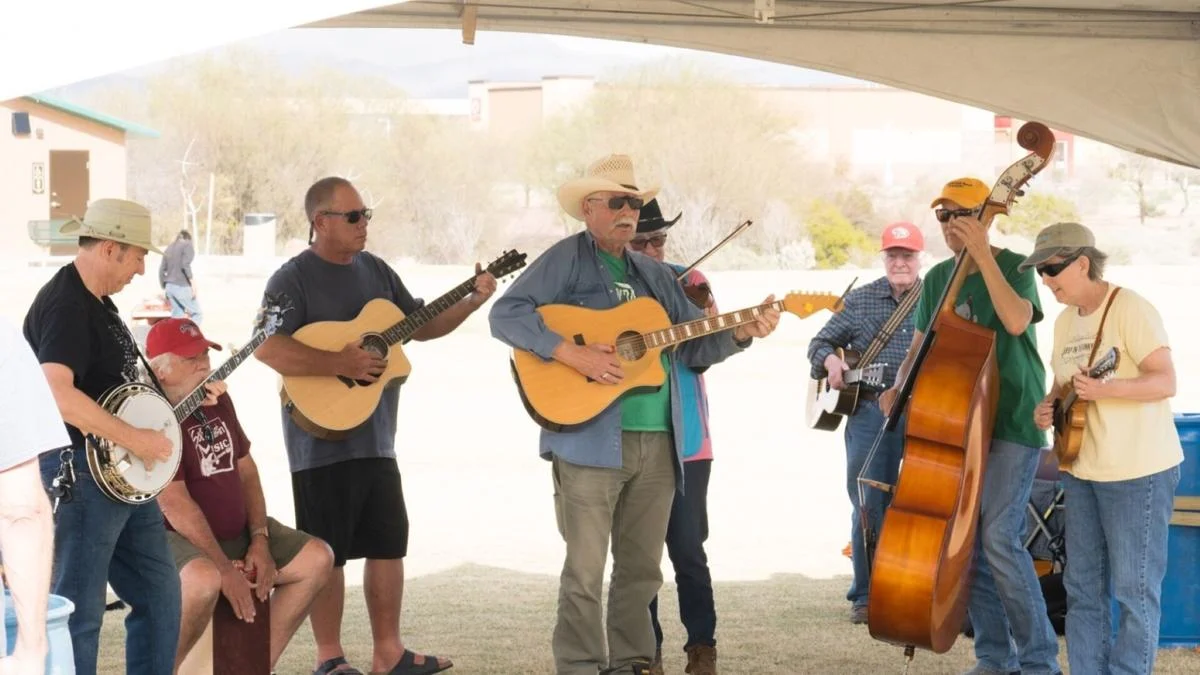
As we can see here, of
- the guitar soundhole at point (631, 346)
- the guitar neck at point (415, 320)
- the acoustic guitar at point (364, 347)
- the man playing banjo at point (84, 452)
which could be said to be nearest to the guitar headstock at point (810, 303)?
the guitar soundhole at point (631, 346)

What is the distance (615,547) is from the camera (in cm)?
608

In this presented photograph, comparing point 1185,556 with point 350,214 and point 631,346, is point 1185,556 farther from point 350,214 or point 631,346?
point 350,214

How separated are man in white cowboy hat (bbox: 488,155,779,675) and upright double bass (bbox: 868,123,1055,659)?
0.66 m

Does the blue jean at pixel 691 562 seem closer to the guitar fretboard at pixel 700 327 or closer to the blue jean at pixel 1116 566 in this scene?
the guitar fretboard at pixel 700 327

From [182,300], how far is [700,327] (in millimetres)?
20613

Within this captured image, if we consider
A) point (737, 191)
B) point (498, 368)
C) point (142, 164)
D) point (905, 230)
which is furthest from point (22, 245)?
point (905, 230)

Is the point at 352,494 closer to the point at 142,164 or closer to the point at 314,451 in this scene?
the point at 314,451

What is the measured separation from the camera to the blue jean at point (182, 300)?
82.7 ft

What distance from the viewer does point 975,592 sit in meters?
6.21

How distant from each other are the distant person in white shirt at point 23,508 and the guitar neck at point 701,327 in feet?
9.22

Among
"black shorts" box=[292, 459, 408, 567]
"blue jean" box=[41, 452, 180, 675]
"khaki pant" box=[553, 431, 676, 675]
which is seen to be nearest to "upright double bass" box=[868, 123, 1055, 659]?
"khaki pant" box=[553, 431, 676, 675]

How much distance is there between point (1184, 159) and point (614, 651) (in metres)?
2.86

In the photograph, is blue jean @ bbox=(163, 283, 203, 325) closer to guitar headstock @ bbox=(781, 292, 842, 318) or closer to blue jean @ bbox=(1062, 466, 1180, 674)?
guitar headstock @ bbox=(781, 292, 842, 318)

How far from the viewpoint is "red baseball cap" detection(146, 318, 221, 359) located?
5641mm
